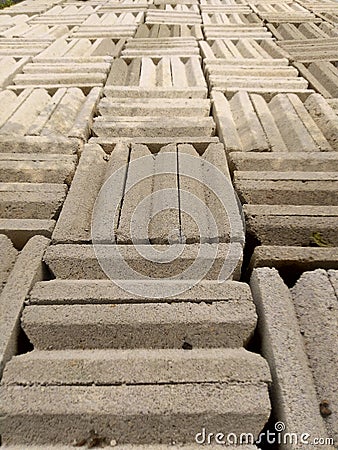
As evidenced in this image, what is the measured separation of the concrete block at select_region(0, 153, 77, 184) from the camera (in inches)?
74.5

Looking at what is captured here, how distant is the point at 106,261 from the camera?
4.68 ft

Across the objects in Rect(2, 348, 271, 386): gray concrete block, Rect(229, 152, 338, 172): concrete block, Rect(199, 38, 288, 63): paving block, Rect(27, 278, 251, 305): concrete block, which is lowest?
Rect(2, 348, 271, 386): gray concrete block

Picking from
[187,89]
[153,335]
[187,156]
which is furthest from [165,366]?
[187,89]

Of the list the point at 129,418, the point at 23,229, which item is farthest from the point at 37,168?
the point at 129,418

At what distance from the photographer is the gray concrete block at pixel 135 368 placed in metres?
A: 1.13

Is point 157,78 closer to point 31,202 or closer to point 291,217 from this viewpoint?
point 31,202

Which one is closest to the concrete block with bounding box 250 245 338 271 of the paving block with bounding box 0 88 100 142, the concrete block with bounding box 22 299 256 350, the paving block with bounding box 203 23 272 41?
the concrete block with bounding box 22 299 256 350

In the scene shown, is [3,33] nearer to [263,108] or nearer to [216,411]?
[263,108]

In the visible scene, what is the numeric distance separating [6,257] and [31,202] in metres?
0.34

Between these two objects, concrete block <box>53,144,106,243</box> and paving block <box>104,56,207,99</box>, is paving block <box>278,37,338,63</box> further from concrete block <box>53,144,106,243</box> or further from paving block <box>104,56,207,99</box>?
concrete block <box>53,144,106,243</box>

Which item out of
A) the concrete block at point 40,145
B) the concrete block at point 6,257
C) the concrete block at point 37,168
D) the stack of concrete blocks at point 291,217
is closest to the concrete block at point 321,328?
→ the stack of concrete blocks at point 291,217

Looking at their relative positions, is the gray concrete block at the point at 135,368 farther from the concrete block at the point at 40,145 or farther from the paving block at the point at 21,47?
the paving block at the point at 21,47

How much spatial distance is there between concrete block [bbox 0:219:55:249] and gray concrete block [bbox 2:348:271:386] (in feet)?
1.68

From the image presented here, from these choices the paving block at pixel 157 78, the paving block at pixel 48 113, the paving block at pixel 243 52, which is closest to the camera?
the paving block at pixel 48 113
